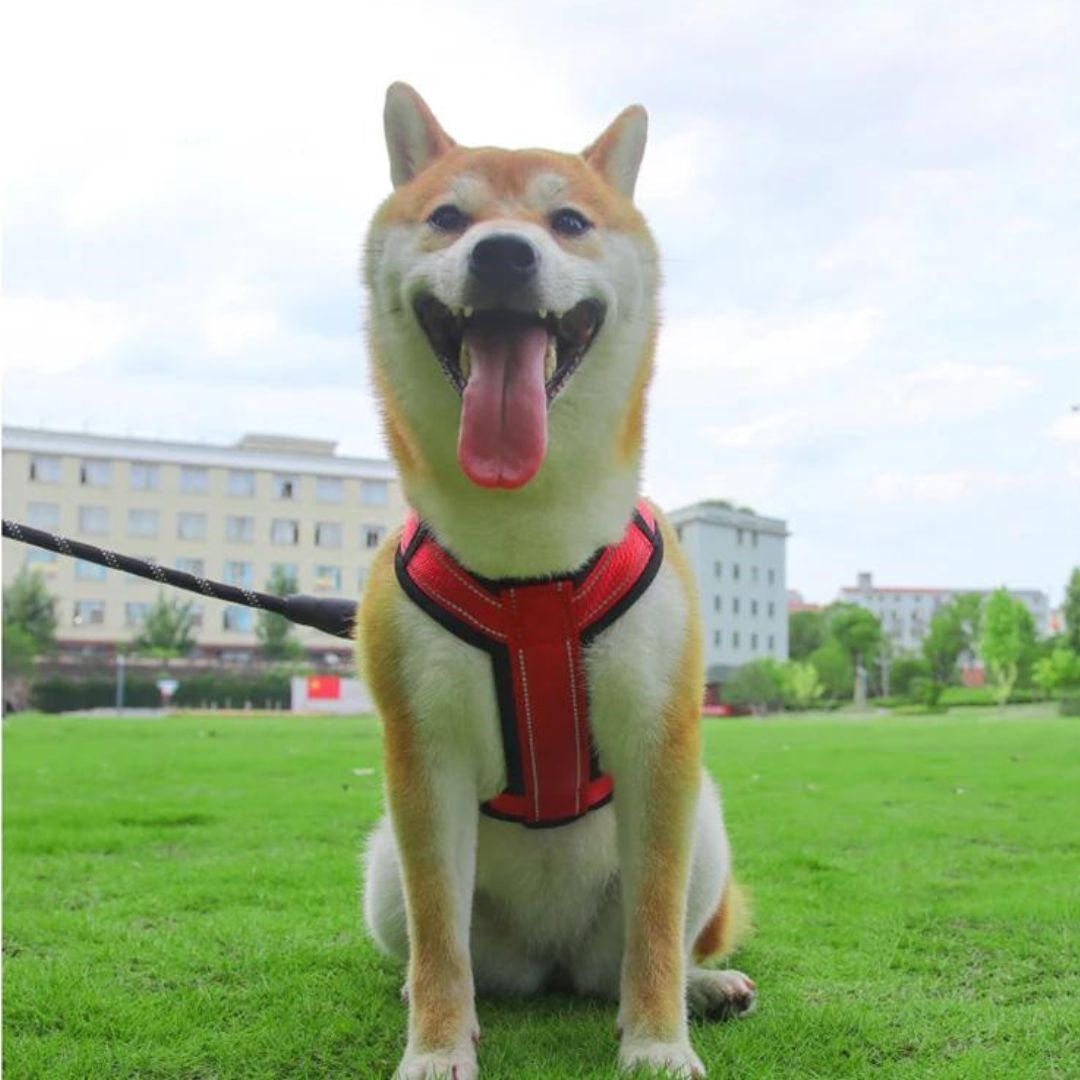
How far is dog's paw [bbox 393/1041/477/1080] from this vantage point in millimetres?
2412

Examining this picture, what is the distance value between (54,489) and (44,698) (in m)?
17.5

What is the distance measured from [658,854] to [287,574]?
6424 cm

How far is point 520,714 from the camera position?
259 cm

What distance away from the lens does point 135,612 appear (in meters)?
64.0

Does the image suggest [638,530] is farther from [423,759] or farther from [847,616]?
[847,616]

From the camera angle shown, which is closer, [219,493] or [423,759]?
[423,759]

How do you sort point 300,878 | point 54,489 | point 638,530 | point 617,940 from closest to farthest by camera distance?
point 638,530, point 617,940, point 300,878, point 54,489

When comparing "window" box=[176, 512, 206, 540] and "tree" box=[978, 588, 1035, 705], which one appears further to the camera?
"window" box=[176, 512, 206, 540]

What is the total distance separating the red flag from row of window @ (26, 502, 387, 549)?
1561cm

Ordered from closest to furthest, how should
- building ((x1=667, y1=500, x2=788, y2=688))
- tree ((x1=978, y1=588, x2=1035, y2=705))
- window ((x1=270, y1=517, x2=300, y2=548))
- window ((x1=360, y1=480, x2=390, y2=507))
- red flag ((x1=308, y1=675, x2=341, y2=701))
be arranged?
→ red flag ((x1=308, y1=675, x2=341, y2=701)) < tree ((x1=978, y1=588, x2=1035, y2=705)) < window ((x1=270, y1=517, x2=300, y2=548)) < window ((x1=360, y1=480, x2=390, y2=507)) < building ((x1=667, y1=500, x2=788, y2=688))

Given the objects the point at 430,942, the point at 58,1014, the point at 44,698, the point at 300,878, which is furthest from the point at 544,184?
the point at 44,698

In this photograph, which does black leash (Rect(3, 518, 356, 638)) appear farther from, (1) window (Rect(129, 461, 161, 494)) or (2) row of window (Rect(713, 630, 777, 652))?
(2) row of window (Rect(713, 630, 777, 652))

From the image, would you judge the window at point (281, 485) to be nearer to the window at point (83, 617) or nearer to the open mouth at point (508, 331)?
the window at point (83, 617)

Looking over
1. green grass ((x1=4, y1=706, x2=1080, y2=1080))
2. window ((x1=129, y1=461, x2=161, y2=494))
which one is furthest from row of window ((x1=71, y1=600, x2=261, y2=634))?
green grass ((x1=4, y1=706, x2=1080, y2=1080))
